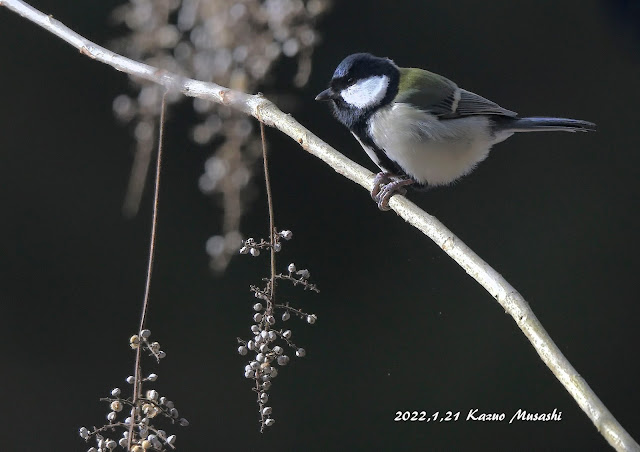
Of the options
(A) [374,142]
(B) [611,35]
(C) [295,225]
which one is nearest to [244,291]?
(C) [295,225]

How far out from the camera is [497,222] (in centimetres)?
93

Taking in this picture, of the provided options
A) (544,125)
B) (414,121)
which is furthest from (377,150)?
(544,125)

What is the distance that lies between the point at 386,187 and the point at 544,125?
20cm

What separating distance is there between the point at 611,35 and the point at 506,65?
146 millimetres

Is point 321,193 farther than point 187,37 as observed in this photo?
Yes

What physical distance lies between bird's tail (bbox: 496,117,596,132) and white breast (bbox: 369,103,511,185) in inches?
1.4

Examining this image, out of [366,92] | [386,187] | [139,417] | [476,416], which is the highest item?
[366,92]

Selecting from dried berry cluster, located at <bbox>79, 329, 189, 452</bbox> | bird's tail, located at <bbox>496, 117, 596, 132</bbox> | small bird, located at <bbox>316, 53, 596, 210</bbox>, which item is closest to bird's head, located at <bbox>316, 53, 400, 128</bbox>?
small bird, located at <bbox>316, 53, 596, 210</bbox>

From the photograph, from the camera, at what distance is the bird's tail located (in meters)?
0.70

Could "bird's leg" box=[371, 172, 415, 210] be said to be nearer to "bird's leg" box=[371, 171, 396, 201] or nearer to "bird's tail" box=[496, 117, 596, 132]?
"bird's leg" box=[371, 171, 396, 201]

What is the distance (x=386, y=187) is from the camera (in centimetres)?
71

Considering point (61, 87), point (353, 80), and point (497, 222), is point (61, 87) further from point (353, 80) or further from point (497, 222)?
point (497, 222)

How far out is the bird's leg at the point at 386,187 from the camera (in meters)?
0.69

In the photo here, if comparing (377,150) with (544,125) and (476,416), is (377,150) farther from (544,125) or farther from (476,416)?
(476,416)
